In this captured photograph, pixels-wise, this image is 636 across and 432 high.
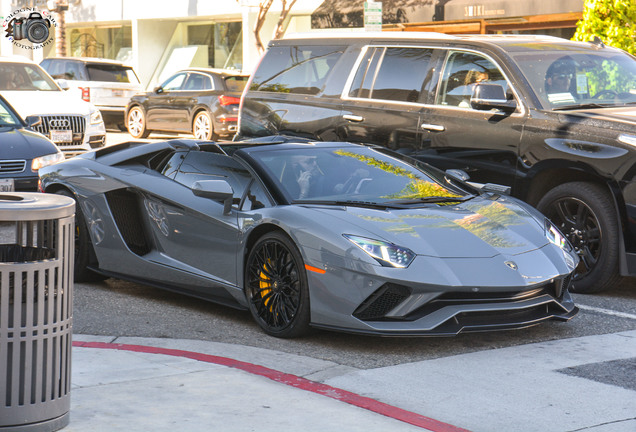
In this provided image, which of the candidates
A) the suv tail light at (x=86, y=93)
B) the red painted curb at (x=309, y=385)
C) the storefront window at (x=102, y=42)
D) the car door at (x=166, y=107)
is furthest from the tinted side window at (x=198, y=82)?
the storefront window at (x=102, y=42)

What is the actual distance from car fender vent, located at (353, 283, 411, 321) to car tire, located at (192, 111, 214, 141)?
15.7m

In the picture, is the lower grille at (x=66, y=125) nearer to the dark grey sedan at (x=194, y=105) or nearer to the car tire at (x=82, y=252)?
the dark grey sedan at (x=194, y=105)

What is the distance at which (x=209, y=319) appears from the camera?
7270mm

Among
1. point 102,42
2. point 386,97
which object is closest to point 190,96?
point 386,97

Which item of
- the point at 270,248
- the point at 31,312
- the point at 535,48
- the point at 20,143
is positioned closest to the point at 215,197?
the point at 270,248

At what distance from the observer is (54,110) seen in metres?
16.0

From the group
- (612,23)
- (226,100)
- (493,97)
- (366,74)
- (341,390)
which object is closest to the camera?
(341,390)

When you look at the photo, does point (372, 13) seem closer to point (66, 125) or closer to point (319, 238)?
point (66, 125)

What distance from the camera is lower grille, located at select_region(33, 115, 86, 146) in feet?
51.5

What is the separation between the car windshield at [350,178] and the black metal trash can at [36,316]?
2.66 m

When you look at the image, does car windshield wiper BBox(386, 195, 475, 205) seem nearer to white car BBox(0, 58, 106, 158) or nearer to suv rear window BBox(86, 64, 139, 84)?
white car BBox(0, 58, 106, 158)

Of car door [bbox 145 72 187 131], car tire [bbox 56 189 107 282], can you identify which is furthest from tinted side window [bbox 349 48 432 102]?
car door [bbox 145 72 187 131]

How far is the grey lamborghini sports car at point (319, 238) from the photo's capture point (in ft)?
20.1

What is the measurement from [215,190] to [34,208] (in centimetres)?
268
